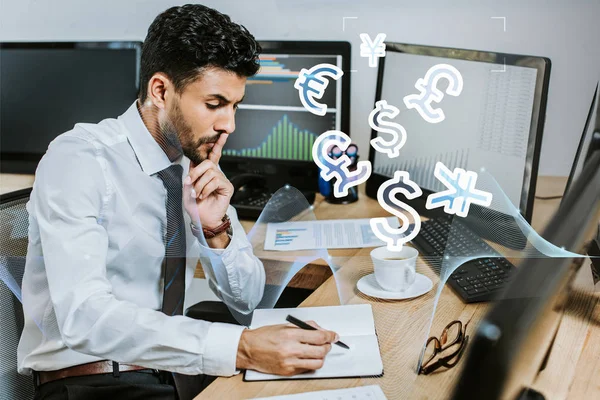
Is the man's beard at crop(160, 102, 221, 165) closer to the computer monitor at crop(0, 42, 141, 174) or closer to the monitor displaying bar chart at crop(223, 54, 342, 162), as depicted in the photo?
the computer monitor at crop(0, 42, 141, 174)

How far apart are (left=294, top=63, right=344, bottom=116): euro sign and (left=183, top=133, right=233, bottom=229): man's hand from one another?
0.42 m

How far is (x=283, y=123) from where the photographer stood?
131cm

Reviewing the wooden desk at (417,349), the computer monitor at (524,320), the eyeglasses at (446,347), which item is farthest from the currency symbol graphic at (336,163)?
the computer monitor at (524,320)

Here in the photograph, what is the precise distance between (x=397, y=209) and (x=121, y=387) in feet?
2.30

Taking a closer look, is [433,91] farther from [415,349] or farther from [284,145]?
[415,349]

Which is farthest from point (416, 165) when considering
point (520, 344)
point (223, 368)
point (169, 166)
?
point (520, 344)

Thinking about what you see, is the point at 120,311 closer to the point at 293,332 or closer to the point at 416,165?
the point at 293,332

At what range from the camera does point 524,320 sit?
0.33 m

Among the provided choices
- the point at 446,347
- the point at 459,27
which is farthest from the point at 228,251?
the point at 459,27

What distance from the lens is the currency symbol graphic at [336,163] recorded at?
1.34 m

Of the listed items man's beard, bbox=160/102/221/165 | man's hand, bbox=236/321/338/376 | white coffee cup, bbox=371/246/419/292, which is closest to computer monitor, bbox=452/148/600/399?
man's hand, bbox=236/321/338/376

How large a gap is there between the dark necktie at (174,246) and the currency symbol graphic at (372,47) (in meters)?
0.57

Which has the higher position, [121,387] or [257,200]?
[257,200]

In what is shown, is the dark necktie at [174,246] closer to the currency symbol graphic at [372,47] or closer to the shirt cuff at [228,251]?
the shirt cuff at [228,251]
